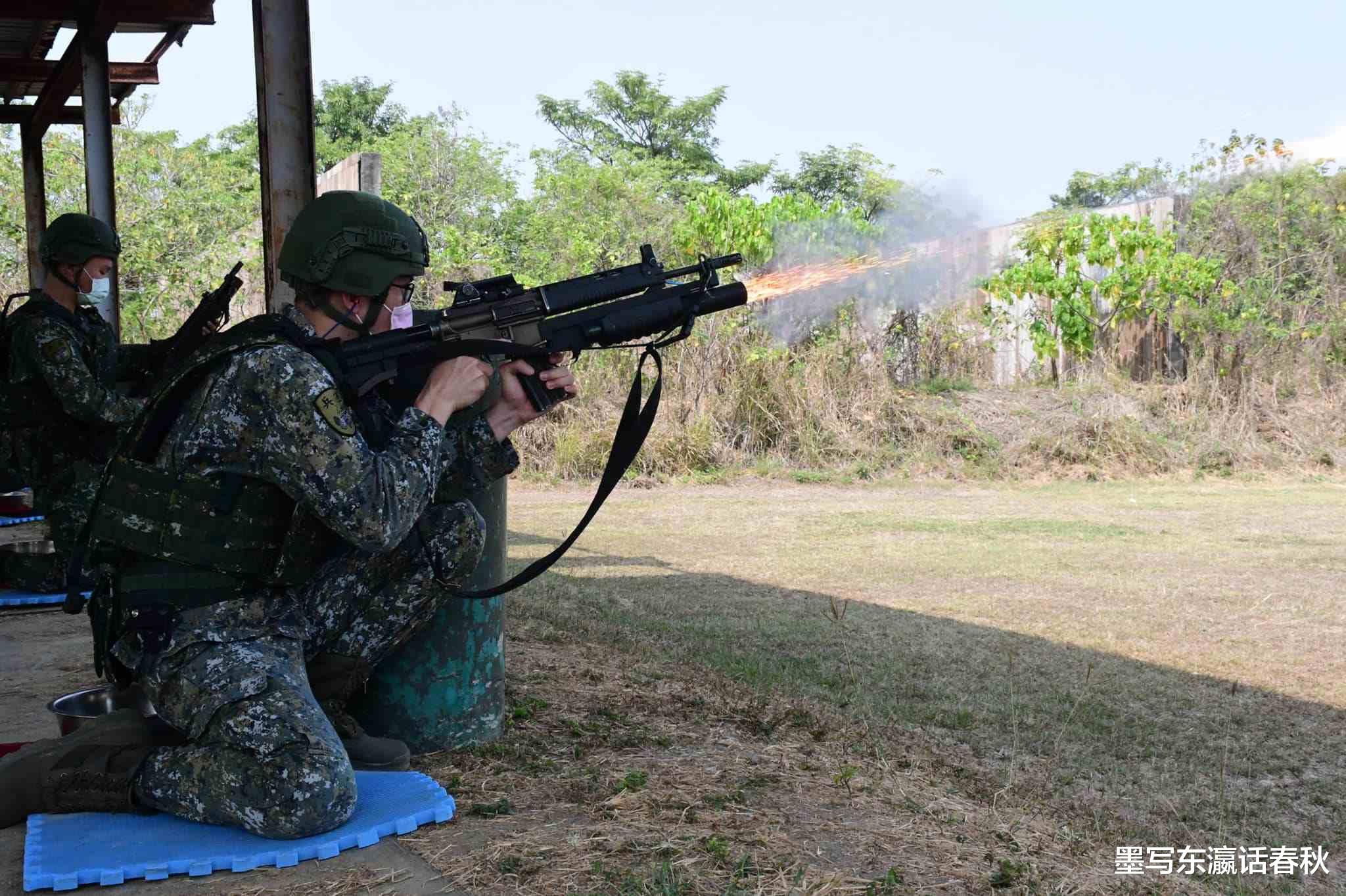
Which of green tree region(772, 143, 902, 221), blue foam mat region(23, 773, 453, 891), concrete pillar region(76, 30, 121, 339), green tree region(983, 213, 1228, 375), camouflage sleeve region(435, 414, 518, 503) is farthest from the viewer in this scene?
green tree region(772, 143, 902, 221)

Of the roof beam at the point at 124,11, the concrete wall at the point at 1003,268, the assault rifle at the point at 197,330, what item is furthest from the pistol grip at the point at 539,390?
the concrete wall at the point at 1003,268

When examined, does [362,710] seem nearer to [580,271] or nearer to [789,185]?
[580,271]

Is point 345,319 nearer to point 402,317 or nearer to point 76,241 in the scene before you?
point 402,317

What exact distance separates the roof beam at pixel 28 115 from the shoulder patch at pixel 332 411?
10911mm

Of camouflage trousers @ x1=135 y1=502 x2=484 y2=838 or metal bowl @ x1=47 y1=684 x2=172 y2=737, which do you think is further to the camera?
metal bowl @ x1=47 y1=684 x2=172 y2=737

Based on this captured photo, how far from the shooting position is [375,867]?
2.85 metres

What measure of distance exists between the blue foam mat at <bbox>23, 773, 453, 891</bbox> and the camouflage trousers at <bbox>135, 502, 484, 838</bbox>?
42mm

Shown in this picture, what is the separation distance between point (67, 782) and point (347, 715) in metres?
0.77

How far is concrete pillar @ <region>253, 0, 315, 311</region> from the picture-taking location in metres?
4.50

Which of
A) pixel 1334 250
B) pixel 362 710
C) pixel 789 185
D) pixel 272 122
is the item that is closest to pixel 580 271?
pixel 1334 250

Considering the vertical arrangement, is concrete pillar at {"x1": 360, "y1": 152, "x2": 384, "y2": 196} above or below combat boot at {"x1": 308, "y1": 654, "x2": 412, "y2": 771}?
above

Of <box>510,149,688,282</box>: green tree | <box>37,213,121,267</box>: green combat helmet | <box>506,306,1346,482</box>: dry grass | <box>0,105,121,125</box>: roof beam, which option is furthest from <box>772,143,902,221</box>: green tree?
<box>37,213,121,267</box>: green combat helmet

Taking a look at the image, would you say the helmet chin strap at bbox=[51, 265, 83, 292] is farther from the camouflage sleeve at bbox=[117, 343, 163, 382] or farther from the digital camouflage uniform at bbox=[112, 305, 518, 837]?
the digital camouflage uniform at bbox=[112, 305, 518, 837]

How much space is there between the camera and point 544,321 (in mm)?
3412
